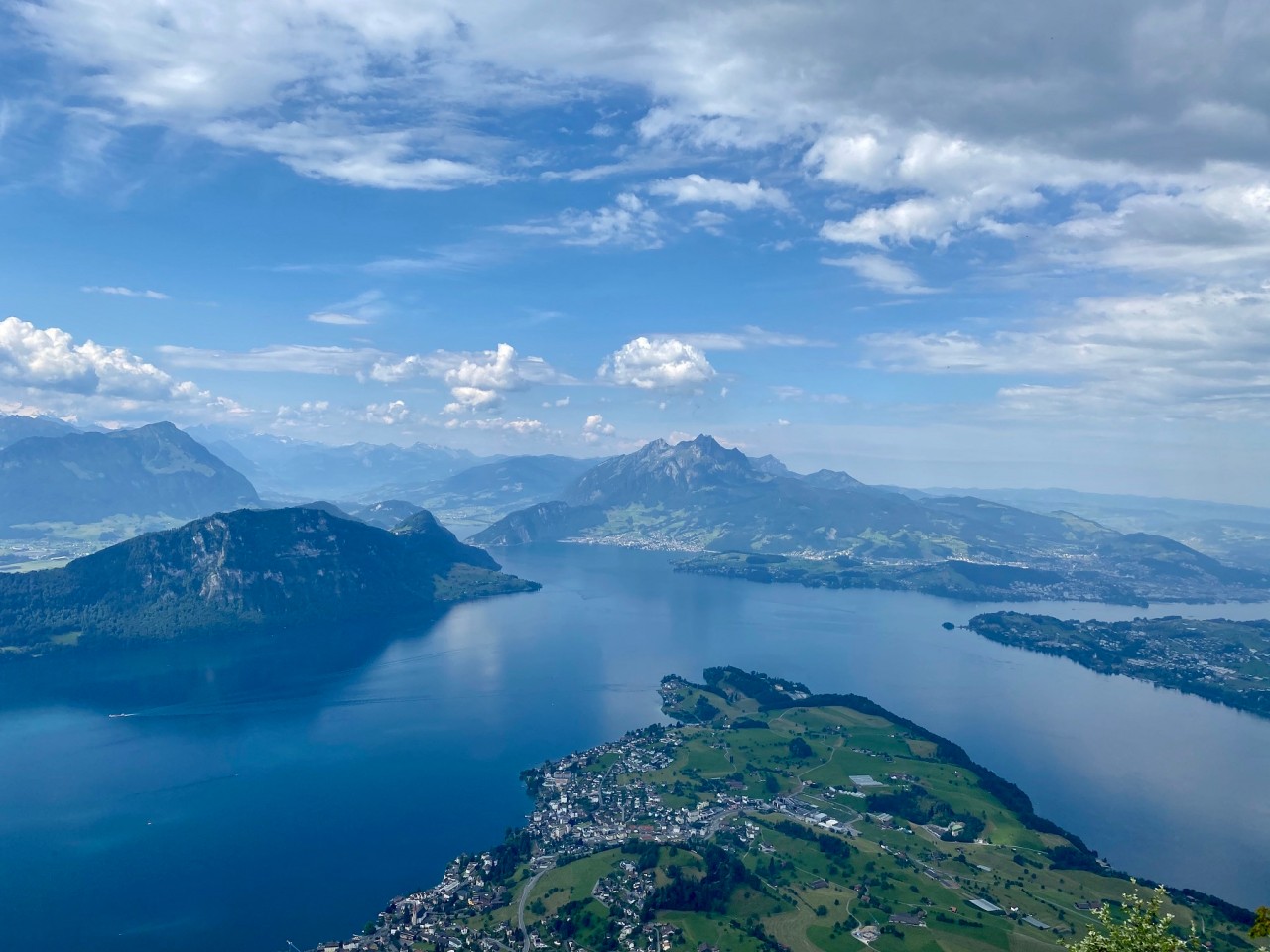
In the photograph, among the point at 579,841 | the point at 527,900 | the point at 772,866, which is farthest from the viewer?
the point at 579,841

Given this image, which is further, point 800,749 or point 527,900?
point 800,749

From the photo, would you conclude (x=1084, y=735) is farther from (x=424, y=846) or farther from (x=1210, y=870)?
(x=424, y=846)

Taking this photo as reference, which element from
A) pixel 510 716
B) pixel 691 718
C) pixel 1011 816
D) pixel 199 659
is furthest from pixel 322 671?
pixel 1011 816

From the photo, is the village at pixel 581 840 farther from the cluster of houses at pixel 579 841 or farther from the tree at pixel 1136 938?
the tree at pixel 1136 938

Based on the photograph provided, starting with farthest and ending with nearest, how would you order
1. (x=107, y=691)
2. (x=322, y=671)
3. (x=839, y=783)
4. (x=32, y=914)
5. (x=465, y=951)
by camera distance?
(x=322, y=671) < (x=107, y=691) < (x=839, y=783) < (x=32, y=914) < (x=465, y=951)

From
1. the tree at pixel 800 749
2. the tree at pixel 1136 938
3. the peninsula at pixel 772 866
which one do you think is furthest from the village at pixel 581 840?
the tree at pixel 1136 938

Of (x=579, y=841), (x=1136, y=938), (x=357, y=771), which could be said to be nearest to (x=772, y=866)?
(x=579, y=841)

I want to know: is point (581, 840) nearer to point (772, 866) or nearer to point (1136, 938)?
point (772, 866)
